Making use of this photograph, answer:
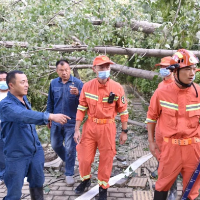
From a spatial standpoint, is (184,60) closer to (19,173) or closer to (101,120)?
(101,120)

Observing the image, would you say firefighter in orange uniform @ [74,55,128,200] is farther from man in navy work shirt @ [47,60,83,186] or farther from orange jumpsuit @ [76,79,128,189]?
man in navy work shirt @ [47,60,83,186]

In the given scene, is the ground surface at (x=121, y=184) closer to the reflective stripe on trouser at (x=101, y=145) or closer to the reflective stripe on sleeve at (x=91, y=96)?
the reflective stripe on trouser at (x=101, y=145)

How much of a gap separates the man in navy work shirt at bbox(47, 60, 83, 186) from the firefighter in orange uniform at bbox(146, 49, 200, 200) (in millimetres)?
1862

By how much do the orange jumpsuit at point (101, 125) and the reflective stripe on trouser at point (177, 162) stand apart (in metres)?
1.01

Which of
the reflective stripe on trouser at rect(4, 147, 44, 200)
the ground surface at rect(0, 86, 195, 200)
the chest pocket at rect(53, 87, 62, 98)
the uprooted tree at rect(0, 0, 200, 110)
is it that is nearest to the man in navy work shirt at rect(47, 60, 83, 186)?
the chest pocket at rect(53, 87, 62, 98)

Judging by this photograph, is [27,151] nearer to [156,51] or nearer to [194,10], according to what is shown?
[194,10]

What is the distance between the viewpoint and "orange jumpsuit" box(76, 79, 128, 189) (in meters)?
3.76

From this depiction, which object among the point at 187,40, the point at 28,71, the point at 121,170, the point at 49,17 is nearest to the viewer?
the point at 187,40

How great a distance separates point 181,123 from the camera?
280 centimetres

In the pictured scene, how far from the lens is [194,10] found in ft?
10.8

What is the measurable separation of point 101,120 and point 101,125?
72 mm

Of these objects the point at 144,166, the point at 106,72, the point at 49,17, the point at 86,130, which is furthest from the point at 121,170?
the point at 49,17

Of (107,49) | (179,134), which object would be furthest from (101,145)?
(107,49)

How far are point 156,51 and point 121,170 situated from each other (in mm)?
2407
